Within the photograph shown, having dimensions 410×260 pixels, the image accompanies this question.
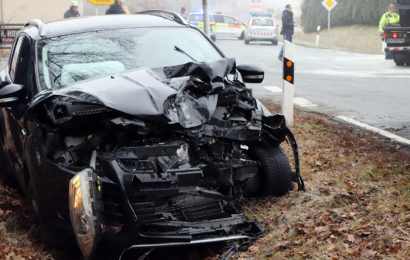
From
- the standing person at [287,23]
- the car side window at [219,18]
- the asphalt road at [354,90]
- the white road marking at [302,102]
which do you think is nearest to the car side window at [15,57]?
the asphalt road at [354,90]

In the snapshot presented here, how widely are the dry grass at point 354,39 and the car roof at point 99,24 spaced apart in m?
29.0

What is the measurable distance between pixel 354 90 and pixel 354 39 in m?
26.6

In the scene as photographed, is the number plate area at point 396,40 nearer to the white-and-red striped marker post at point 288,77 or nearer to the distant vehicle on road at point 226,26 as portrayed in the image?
the white-and-red striped marker post at point 288,77

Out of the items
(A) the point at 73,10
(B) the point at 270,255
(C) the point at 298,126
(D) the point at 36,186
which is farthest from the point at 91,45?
(A) the point at 73,10

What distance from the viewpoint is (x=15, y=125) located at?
18.4 feet

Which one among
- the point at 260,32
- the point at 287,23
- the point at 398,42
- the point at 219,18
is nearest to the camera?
the point at 398,42

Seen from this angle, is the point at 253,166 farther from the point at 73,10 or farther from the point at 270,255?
the point at 73,10

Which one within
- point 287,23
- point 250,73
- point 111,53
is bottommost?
point 287,23

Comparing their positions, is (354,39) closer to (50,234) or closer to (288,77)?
(288,77)

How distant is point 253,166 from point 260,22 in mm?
30436

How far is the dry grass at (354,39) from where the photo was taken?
1390 inches

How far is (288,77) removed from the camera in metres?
8.42

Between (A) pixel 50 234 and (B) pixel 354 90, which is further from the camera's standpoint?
(B) pixel 354 90

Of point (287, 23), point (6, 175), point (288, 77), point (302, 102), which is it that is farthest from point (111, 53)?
point (287, 23)
